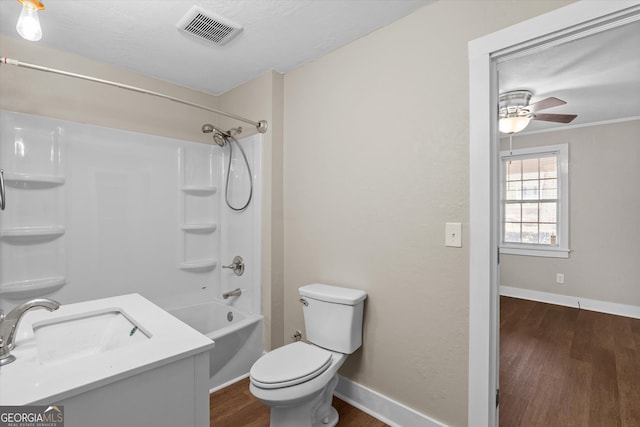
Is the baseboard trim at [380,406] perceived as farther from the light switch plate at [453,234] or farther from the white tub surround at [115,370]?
the white tub surround at [115,370]

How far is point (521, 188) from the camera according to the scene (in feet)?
14.6

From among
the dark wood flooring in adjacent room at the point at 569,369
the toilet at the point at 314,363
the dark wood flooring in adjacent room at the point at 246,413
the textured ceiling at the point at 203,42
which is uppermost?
the textured ceiling at the point at 203,42

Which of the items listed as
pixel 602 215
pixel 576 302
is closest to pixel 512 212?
pixel 602 215

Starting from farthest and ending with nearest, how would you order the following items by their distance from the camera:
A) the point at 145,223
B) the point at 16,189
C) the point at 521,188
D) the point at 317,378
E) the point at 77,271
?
1. the point at 521,188
2. the point at 145,223
3. the point at 77,271
4. the point at 16,189
5. the point at 317,378

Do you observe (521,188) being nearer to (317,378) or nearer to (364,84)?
(364,84)

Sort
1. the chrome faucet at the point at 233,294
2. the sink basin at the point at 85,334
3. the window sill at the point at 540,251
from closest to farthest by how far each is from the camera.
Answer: the sink basin at the point at 85,334
the chrome faucet at the point at 233,294
the window sill at the point at 540,251

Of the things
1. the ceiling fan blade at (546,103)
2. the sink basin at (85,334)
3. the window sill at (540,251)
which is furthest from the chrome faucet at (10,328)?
the window sill at (540,251)

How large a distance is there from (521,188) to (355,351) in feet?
12.8

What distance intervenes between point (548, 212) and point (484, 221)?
3660mm

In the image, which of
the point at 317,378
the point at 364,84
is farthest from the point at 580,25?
the point at 317,378

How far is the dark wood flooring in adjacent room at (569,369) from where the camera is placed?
74.7 inches

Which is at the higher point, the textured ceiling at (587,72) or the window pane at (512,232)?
the textured ceiling at (587,72)

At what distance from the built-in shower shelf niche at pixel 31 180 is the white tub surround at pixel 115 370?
120cm

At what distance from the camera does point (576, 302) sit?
3.94 m
